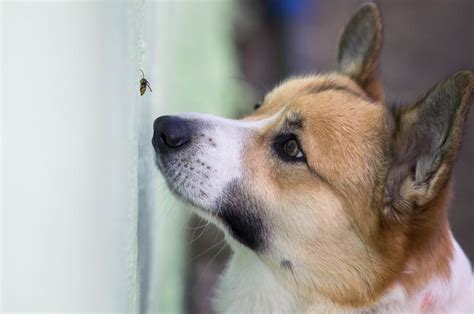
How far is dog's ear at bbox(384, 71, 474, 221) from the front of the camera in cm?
248

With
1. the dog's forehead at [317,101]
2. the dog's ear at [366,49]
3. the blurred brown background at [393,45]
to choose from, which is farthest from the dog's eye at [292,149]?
the blurred brown background at [393,45]

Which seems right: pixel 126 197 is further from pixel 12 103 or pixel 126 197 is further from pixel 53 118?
pixel 12 103

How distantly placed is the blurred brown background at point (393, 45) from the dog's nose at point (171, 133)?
3.24 metres

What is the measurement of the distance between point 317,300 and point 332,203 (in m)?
0.39

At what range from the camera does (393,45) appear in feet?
29.6

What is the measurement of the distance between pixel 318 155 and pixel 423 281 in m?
0.63

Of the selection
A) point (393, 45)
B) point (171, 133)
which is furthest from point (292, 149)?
point (393, 45)

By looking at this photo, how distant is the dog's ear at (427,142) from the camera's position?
2477 mm

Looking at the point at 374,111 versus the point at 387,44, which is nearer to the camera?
the point at 374,111

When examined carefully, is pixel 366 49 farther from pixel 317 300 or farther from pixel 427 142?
pixel 317 300

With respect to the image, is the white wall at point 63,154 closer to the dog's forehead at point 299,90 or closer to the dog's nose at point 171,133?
the dog's nose at point 171,133

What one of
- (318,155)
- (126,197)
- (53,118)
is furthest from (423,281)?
(53,118)

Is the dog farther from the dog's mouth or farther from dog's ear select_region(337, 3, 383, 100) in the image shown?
dog's ear select_region(337, 3, 383, 100)

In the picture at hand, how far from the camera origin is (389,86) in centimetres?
795
